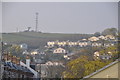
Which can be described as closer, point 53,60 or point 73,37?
point 53,60

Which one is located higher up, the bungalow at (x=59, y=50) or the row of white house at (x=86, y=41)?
the row of white house at (x=86, y=41)

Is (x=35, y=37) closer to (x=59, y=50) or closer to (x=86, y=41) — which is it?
(x=59, y=50)

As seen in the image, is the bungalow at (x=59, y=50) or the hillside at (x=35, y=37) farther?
the bungalow at (x=59, y=50)

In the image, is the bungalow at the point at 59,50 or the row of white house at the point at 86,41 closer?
the row of white house at the point at 86,41

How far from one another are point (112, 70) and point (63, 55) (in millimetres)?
10122

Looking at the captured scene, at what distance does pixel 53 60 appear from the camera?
15477mm

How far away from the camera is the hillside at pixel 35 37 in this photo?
54.3 ft

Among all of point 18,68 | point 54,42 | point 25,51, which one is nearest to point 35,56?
point 25,51

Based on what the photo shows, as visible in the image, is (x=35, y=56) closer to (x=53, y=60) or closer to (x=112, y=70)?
(x=53, y=60)

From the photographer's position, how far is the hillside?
16.5 metres

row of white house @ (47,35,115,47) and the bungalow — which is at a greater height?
row of white house @ (47,35,115,47)

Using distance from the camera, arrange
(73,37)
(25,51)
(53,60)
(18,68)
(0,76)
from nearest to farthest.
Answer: (0,76) → (18,68) → (53,60) → (25,51) → (73,37)

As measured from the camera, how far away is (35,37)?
1652 cm

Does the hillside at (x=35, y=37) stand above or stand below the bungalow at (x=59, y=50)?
above
